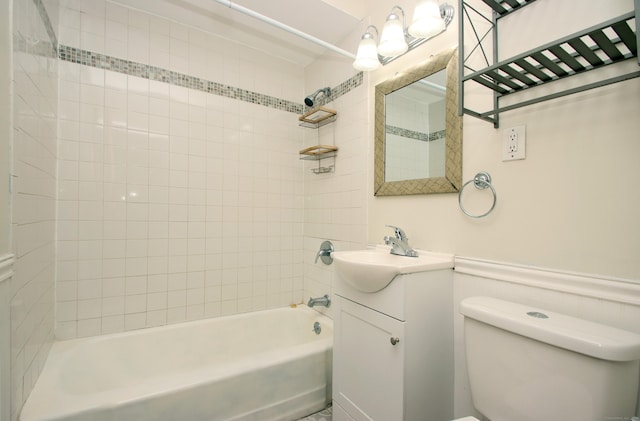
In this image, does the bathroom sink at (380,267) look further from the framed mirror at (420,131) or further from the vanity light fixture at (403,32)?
the vanity light fixture at (403,32)

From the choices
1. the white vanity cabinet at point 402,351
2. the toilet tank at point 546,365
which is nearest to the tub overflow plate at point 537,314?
the toilet tank at point 546,365

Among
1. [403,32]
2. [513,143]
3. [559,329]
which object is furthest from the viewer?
[403,32]

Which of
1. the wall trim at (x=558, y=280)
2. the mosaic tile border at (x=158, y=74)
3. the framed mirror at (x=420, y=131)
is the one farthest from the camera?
the mosaic tile border at (x=158, y=74)

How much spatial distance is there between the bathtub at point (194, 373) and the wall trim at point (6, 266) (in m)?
0.58

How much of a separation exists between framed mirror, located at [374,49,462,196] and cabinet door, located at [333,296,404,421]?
69 cm

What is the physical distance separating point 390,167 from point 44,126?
5.92 ft

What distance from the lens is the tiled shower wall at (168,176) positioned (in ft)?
5.55

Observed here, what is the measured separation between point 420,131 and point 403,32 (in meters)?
0.51

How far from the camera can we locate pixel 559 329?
2.56ft

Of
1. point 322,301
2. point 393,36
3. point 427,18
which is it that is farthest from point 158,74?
point 322,301

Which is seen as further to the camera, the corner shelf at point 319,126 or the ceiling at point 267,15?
the corner shelf at point 319,126

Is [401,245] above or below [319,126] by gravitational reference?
below

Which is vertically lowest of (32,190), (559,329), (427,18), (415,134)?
(559,329)

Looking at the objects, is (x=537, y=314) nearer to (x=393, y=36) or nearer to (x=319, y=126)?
(x=393, y=36)
